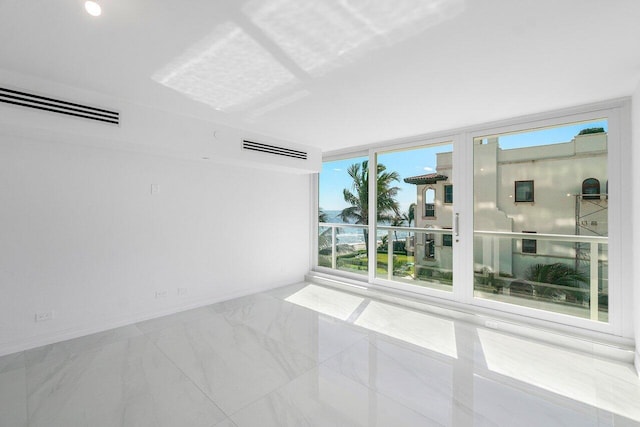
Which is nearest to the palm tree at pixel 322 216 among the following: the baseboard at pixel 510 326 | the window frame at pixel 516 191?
the baseboard at pixel 510 326

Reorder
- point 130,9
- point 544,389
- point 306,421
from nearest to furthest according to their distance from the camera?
point 130,9 → point 306,421 → point 544,389

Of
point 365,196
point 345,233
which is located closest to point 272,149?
point 365,196

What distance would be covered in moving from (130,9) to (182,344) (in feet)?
9.35

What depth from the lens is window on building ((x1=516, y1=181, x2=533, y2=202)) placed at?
332 centimetres

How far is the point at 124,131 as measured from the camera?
9.33 ft

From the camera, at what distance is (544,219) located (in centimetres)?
327

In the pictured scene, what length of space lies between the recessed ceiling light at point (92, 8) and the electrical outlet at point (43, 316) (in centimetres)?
293

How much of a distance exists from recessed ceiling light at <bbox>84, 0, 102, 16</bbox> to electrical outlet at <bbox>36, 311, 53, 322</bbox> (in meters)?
2.93

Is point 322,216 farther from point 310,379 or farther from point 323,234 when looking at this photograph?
point 310,379

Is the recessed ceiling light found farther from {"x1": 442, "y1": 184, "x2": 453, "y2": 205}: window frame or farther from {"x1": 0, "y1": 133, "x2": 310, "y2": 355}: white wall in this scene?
{"x1": 442, "y1": 184, "x2": 453, "y2": 205}: window frame

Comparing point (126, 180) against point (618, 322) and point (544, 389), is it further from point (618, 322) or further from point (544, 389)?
point (618, 322)

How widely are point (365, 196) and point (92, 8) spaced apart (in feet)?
13.8

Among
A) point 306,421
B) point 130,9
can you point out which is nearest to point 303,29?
point 130,9

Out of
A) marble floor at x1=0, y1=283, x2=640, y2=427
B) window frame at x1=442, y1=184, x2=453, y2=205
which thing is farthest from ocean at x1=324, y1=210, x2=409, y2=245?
marble floor at x1=0, y1=283, x2=640, y2=427
